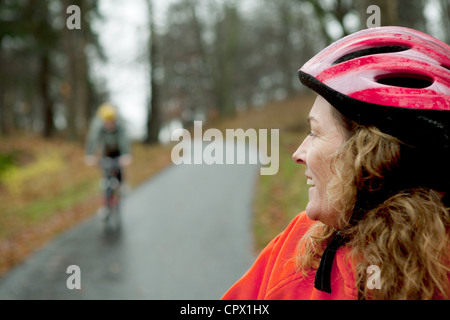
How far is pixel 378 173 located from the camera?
1.31m

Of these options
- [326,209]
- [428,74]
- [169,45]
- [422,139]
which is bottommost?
[326,209]

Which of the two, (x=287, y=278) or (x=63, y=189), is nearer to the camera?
(x=287, y=278)

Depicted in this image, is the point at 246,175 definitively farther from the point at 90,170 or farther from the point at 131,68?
the point at 131,68

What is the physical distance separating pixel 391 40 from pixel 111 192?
8005 millimetres

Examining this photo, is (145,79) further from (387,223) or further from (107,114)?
(387,223)

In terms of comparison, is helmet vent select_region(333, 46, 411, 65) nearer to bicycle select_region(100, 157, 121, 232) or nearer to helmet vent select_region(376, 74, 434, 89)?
helmet vent select_region(376, 74, 434, 89)

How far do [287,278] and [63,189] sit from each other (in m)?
13.4

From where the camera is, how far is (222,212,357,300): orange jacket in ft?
4.51

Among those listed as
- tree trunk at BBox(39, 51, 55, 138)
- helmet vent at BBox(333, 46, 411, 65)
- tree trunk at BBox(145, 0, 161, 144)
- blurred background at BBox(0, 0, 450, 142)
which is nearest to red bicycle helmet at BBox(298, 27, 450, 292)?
helmet vent at BBox(333, 46, 411, 65)

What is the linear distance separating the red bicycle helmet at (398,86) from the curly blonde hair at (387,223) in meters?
0.05

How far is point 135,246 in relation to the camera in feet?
Answer: 25.3

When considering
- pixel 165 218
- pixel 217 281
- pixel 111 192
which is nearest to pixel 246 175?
pixel 165 218

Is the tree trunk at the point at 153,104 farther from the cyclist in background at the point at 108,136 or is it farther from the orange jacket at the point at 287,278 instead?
the orange jacket at the point at 287,278

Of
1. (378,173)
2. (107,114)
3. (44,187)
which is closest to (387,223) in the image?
(378,173)
